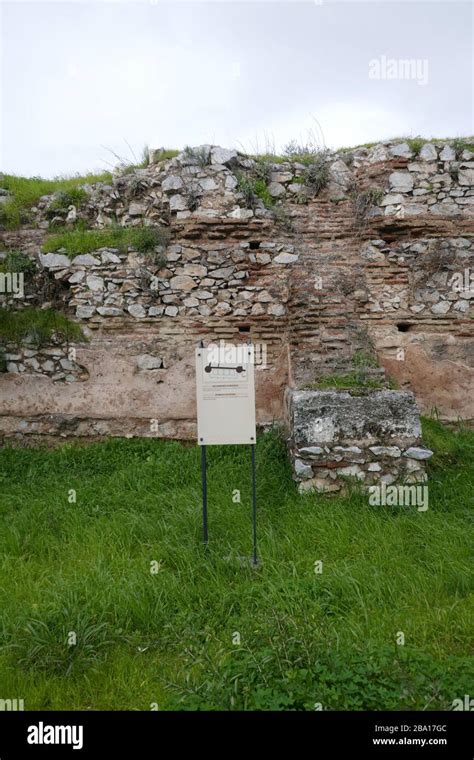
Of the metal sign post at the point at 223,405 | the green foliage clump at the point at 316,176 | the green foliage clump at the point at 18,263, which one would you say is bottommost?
the metal sign post at the point at 223,405

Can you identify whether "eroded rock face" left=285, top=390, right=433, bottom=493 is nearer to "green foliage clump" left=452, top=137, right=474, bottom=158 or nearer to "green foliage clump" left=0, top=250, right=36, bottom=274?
"green foliage clump" left=452, top=137, right=474, bottom=158

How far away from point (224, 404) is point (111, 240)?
3833 mm

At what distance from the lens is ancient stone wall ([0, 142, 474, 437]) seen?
7.02 metres

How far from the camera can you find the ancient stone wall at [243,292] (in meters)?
7.02

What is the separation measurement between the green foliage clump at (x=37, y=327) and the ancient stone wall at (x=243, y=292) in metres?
0.11

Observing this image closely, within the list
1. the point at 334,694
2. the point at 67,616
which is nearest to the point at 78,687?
the point at 67,616

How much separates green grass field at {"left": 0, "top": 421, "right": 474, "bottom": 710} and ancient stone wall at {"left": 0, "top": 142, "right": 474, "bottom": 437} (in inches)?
56.3

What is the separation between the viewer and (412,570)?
398 cm

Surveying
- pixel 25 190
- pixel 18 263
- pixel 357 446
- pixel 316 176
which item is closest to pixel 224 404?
pixel 357 446

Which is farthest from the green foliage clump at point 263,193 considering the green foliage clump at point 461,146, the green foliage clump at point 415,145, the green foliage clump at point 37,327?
the green foliage clump at point 37,327

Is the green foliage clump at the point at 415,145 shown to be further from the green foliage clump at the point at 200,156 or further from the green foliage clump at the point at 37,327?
the green foliage clump at the point at 37,327

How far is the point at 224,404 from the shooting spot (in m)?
4.39
